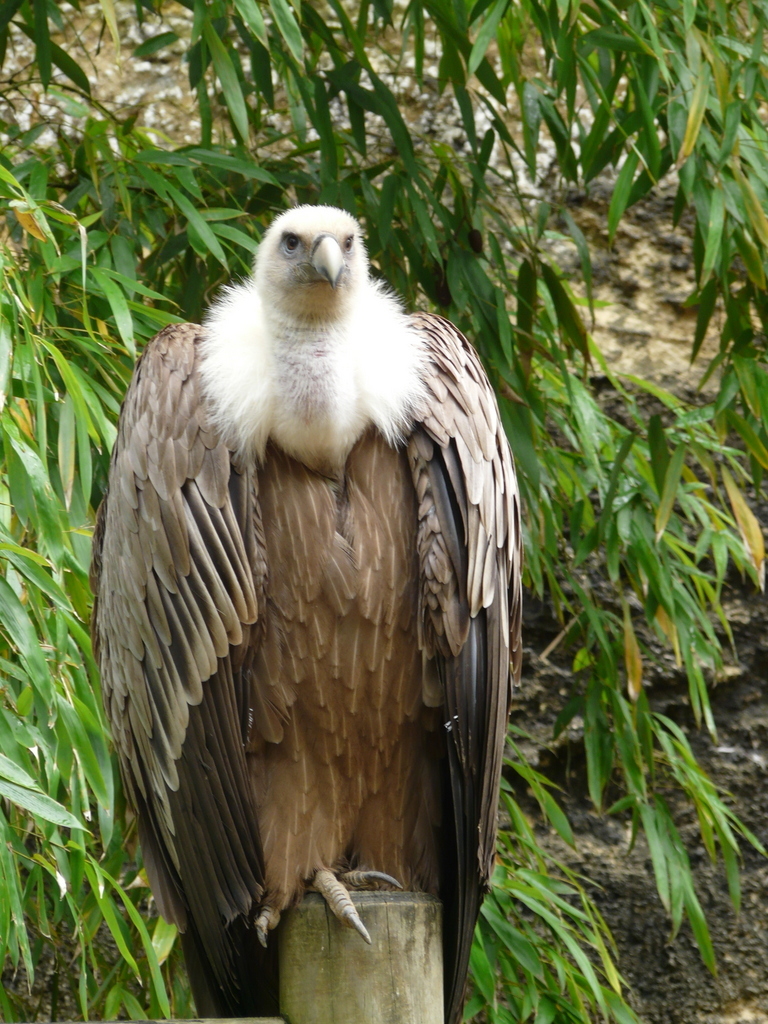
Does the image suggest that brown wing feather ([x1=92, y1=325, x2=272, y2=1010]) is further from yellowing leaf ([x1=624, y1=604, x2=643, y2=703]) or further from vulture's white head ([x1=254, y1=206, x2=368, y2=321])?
yellowing leaf ([x1=624, y1=604, x2=643, y2=703])

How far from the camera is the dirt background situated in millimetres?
3799

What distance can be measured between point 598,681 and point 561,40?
1.58 meters

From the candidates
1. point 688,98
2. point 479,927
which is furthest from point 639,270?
point 479,927

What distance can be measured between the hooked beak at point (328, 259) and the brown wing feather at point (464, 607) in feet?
0.66

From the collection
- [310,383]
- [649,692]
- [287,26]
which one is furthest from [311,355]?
[649,692]

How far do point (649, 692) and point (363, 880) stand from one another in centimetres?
232

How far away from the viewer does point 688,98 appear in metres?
2.73

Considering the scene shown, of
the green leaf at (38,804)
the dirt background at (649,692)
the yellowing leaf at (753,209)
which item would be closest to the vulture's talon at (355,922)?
the green leaf at (38,804)

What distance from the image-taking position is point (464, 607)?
183cm

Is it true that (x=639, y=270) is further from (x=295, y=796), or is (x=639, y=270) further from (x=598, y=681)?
(x=295, y=796)

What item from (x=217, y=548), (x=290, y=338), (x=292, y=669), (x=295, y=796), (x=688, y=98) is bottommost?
(x=295, y=796)

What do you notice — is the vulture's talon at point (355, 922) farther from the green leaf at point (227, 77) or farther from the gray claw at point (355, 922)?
the green leaf at point (227, 77)

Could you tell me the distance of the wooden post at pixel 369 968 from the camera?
5.05ft

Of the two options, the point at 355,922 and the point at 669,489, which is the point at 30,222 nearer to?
the point at 355,922
